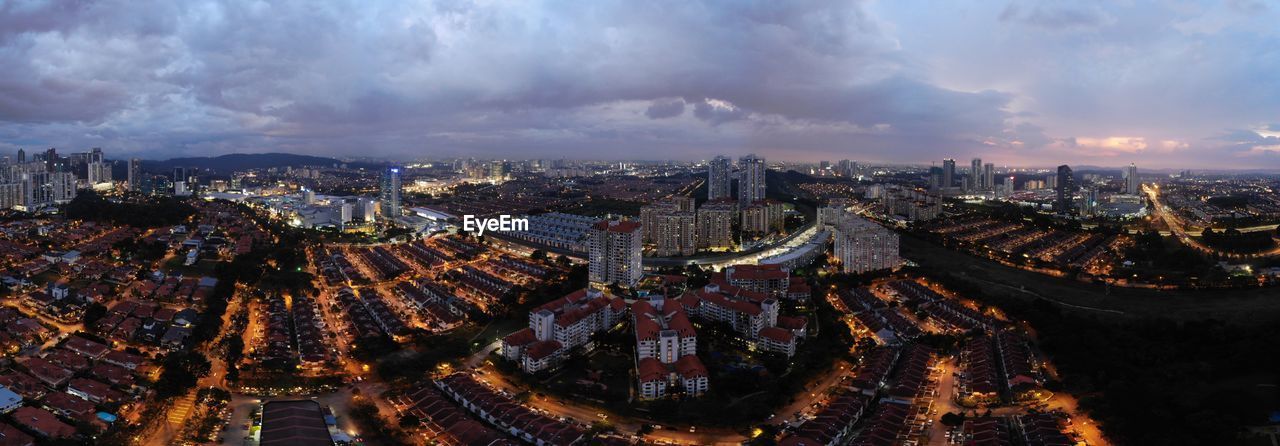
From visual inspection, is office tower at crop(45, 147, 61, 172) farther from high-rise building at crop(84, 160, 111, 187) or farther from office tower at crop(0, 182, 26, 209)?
office tower at crop(0, 182, 26, 209)

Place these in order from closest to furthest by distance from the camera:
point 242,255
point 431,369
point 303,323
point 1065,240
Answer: point 431,369, point 303,323, point 242,255, point 1065,240

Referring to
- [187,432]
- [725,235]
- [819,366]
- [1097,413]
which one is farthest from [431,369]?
[725,235]

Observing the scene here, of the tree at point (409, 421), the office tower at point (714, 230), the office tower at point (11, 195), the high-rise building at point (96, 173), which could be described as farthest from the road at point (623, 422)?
the high-rise building at point (96, 173)

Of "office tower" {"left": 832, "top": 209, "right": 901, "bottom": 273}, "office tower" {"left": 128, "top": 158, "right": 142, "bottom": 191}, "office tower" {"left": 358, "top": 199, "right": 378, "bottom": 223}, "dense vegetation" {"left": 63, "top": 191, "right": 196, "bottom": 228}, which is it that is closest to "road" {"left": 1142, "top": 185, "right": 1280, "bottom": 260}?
"office tower" {"left": 832, "top": 209, "right": 901, "bottom": 273}

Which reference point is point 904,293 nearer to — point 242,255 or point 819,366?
point 819,366

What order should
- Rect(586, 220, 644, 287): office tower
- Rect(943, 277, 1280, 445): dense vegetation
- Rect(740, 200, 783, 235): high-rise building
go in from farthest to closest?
Rect(740, 200, 783, 235): high-rise building
Rect(586, 220, 644, 287): office tower
Rect(943, 277, 1280, 445): dense vegetation

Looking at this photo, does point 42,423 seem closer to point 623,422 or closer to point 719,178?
point 623,422
